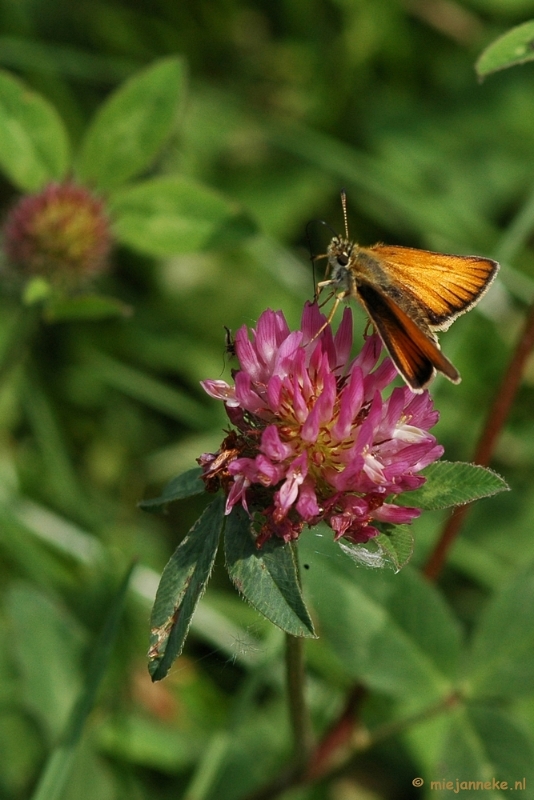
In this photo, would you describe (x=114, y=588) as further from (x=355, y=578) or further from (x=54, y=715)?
(x=355, y=578)

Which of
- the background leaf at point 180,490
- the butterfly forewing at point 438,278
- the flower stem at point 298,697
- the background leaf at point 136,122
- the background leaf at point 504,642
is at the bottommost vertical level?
the flower stem at point 298,697

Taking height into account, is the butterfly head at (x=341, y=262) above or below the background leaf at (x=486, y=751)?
above

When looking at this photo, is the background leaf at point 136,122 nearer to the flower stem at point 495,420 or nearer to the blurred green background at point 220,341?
the blurred green background at point 220,341

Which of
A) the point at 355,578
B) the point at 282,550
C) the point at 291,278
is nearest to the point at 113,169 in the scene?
the point at 291,278

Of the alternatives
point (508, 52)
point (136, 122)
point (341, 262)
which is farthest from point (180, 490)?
point (136, 122)

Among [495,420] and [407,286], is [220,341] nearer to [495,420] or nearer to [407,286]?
[495,420]

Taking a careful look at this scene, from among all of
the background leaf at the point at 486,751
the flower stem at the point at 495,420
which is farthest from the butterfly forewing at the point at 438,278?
the background leaf at the point at 486,751

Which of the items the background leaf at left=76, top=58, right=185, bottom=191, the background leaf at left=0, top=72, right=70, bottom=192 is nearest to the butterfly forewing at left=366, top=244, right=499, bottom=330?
the background leaf at left=76, top=58, right=185, bottom=191
